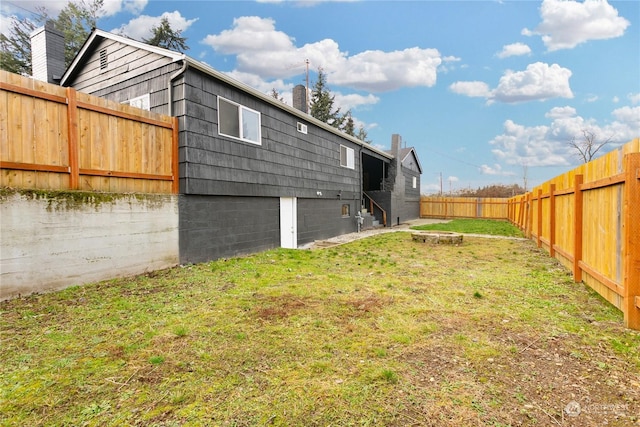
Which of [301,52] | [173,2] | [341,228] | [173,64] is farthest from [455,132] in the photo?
[173,64]

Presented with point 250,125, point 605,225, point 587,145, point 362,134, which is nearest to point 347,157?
point 250,125

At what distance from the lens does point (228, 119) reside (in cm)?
733

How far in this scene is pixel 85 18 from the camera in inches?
874

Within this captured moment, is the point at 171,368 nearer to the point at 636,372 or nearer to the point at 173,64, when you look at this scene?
the point at 636,372

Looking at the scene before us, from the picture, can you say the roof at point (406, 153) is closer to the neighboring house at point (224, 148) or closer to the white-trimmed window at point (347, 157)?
the white-trimmed window at point (347, 157)

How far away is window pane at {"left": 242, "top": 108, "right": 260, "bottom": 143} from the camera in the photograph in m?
7.80

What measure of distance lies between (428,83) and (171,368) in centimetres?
2849

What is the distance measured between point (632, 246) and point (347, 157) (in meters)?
11.1

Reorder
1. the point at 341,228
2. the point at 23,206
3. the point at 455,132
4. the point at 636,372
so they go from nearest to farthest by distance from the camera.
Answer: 1. the point at 636,372
2. the point at 23,206
3. the point at 341,228
4. the point at 455,132

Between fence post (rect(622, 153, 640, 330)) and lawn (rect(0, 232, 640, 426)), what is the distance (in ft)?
0.69

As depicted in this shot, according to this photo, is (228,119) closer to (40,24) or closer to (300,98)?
(300,98)

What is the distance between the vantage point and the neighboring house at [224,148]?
635cm

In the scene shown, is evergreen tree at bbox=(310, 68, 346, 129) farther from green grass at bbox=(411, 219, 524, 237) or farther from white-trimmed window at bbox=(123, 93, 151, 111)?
white-trimmed window at bbox=(123, 93, 151, 111)

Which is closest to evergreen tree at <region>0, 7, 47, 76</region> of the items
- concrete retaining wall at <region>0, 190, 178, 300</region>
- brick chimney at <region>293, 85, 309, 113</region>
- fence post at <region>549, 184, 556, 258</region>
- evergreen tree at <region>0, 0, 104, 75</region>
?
evergreen tree at <region>0, 0, 104, 75</region>
